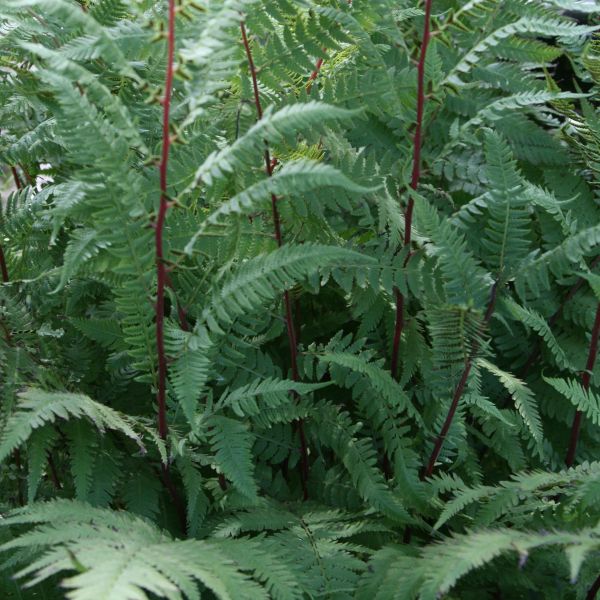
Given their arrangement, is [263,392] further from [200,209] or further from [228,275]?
[200,209]

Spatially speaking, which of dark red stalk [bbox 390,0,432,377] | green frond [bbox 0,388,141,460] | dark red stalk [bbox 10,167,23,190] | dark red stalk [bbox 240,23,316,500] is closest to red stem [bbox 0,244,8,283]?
dark red stalk [bbox 10,167,23,190]

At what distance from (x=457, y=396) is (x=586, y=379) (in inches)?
11.6

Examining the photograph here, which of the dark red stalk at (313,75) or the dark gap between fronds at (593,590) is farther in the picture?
the dark red stalk at (313,75)

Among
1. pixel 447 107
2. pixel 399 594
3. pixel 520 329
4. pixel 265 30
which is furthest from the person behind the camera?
pixel 447 107

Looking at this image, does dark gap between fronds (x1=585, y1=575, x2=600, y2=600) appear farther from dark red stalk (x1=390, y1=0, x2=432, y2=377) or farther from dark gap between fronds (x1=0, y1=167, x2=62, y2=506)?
dark gap between fronds (x1=0, y1=167, x2=62, y2=506)

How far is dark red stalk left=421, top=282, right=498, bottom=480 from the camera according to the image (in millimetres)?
1095

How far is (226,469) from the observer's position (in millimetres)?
1062

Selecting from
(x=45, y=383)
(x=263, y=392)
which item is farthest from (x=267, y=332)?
(x=45, y=383)

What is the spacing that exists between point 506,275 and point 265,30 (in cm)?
52

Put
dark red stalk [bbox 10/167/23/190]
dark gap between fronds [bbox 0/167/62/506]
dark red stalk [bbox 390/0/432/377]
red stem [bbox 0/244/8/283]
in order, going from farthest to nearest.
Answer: dark red stalk [bbox 10/167/23/190]
red stem [bbox 0/244/8/283]
dark gap between fronds [bbox 0/167/62/506]
dark red stalk [bbox 390/0/432/377]

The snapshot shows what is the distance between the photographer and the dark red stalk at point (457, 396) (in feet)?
3.59

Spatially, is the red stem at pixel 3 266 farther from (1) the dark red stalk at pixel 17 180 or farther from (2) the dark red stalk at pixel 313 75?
(2) the dark red stalk at pixel 313 75

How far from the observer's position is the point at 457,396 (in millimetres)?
1122

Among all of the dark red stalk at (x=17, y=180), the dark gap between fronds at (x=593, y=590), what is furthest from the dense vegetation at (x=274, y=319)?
the dark red stalk at (x=17, y=180)
